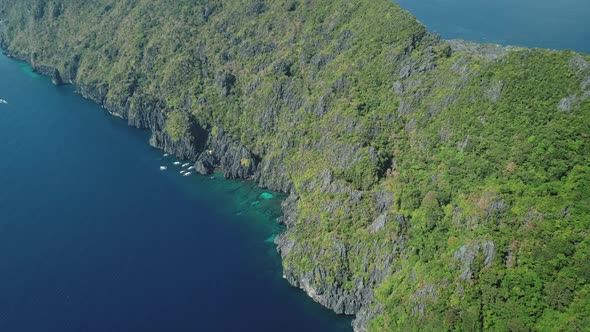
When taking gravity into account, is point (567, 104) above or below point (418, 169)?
above

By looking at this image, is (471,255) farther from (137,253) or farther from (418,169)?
(137,253)

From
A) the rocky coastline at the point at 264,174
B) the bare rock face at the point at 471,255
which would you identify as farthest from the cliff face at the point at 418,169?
the rocky coastline at the point at 264,174

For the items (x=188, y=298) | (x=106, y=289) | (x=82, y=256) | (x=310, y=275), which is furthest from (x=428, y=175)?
(x=82, y=256)

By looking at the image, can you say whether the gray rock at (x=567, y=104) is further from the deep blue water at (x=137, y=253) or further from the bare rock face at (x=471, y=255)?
the deep blue water at (x=137, y=253)

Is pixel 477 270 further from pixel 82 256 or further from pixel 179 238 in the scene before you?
pixel 82 256

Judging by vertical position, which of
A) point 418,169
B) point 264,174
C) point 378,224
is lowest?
point 378,224

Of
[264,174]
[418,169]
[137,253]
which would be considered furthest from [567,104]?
[137,253]
